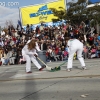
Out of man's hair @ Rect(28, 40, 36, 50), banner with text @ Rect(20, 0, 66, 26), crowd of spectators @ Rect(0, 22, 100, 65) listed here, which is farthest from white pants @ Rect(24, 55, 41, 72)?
banner with text @ Rect(20, 0, 66, 26)

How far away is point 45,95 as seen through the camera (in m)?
7.87

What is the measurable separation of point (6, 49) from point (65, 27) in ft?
20.2

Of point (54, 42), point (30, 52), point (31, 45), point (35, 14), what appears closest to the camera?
point (31, 45)

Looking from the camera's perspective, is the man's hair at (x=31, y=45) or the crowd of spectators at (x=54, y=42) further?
the crowd of spectators at (x=54, y=42)

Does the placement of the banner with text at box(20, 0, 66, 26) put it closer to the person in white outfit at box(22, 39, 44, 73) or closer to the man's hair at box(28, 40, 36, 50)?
the person in white outfit at box(22, 39, 44, 73)

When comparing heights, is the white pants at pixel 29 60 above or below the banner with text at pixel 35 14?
below

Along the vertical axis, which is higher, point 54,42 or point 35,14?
point 35,14

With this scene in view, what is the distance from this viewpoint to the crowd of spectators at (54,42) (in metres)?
22.2

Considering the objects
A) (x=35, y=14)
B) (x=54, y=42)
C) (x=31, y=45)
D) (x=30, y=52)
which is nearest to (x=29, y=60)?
(x=30, y=52)

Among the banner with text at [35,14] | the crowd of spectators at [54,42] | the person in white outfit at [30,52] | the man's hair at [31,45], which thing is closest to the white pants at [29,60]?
the person in white outfit at [30,52]

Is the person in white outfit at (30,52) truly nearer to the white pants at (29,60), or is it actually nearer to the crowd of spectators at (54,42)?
the white pants at (29,60)

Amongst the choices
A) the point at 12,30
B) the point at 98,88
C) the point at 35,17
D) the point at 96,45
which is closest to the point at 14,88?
the point at 98,88

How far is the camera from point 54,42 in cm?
2394

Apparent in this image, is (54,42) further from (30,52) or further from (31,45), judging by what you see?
(31,45)
